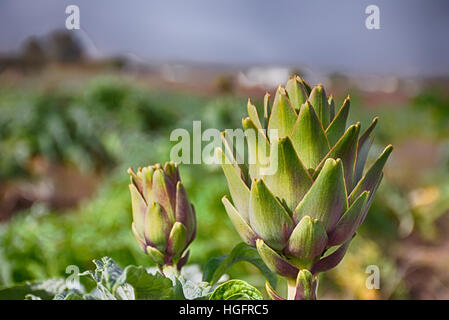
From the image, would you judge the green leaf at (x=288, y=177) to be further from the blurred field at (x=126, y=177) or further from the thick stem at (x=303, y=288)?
the blurred field at (x=126, y=177)

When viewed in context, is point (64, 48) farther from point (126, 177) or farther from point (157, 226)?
point (157, 226)

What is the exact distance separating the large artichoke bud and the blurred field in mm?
504

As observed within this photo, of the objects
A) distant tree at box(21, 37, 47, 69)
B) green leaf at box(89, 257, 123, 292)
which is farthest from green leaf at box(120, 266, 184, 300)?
distant tree at box(21, 37, 47, 69)

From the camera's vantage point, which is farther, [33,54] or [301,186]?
[33,54]

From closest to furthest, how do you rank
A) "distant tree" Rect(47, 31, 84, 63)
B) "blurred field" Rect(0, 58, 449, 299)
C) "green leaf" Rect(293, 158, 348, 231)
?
"green leaf" Rect(293, 158, 348, 231) < "blurred field" Rect(0, 58, 449, 299) < "distant tree" Rect(47, 31, 84, 63)

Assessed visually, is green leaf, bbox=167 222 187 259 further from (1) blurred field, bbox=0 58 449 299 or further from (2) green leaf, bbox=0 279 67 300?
(1) blurred field, bbox=0 58 449 299

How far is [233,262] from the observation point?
0.28m

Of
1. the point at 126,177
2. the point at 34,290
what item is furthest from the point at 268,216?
the point at 126,177

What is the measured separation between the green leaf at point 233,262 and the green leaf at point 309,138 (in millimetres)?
79

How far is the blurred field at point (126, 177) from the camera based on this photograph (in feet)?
2.51

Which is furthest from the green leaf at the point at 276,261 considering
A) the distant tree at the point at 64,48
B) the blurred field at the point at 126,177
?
the distant tree at the point at 64,48

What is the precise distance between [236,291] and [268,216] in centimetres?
6

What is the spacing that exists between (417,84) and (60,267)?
2305mm

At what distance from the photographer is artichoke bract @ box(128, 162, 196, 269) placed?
0.78 feet
